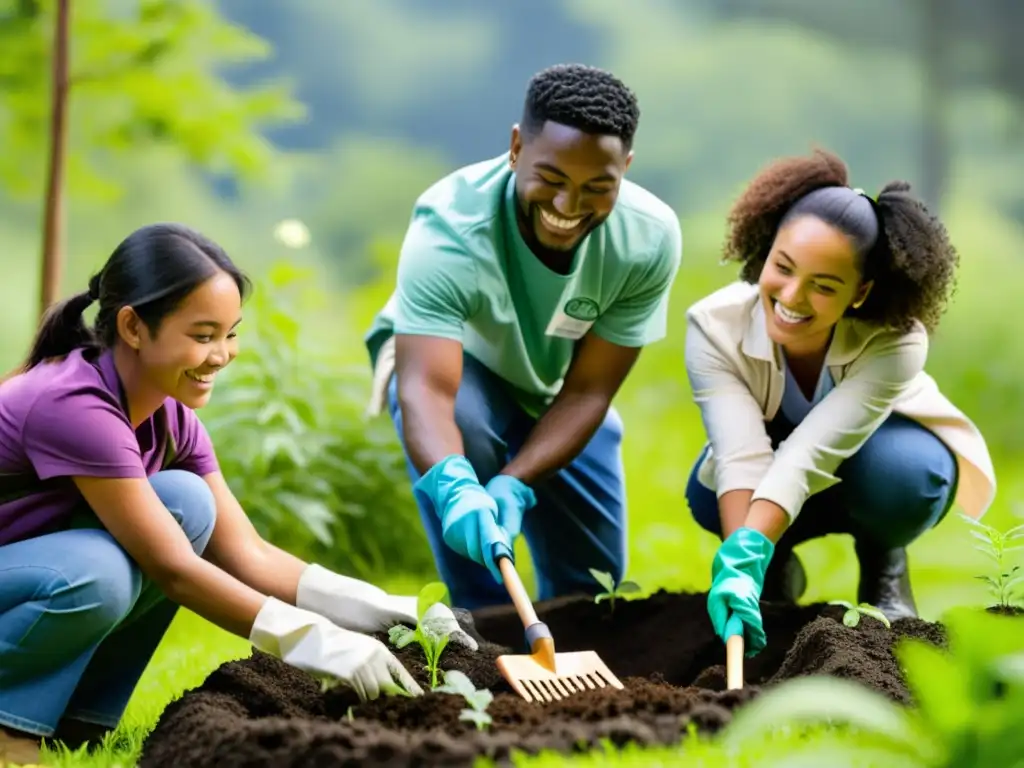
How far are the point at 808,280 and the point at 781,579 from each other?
2.76 ft

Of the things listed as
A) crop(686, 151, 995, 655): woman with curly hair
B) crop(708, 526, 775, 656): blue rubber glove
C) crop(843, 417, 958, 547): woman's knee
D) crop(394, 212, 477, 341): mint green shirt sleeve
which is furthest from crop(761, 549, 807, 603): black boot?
crop(394, 212, 477, 341): mint green shirt sleeve

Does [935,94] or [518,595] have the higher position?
[935,94]

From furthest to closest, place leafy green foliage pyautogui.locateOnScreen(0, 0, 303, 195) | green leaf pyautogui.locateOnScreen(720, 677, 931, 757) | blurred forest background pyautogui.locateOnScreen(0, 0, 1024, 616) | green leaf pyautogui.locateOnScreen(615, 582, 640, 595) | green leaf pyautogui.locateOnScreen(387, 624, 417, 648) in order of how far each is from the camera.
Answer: blurred forest background pyautogui.locateOnScreen(0, 0, 1024, 616), leafy green foliage pyautogui.locateOnScreen(0, 0, 303, 195), green leaf pyautogui.locateOnScreen(615, 582, 640, 595), green leaf pyautogui.locateOnScreen(387, 624, 417, 648), green leaf pyautogui.locateOnScreen(720, 677, 931, 757)

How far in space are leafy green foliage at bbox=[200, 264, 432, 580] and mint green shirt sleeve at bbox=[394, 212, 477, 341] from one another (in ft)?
3.74

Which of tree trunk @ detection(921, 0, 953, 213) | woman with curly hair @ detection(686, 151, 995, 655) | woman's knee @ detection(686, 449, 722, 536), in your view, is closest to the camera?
woman with curly hair @ detection(686, 151, 995, 655)

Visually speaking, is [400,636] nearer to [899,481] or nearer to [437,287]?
[437,287]

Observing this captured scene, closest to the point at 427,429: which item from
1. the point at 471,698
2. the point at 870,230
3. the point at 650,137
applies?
the point at 471,698

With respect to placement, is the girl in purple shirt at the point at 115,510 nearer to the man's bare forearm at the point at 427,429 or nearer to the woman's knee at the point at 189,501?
the woman's knee at the point at 189,501

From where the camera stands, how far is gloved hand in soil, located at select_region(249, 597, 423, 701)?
71.1 inches

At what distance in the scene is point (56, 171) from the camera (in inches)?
137

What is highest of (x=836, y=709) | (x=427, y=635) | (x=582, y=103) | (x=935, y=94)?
(x=935, y=94)

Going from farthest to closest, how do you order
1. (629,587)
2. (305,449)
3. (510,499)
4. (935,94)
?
(935,94)
(305,449)
(629,587)
(510,499)

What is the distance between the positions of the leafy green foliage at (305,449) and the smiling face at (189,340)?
1.49 m

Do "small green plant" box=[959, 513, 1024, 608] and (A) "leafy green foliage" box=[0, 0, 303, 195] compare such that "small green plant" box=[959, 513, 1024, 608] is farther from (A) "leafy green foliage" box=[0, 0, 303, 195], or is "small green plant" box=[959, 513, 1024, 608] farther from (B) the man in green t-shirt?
(A) "leafy green foliage" box=[0, 0, 303, 195]
